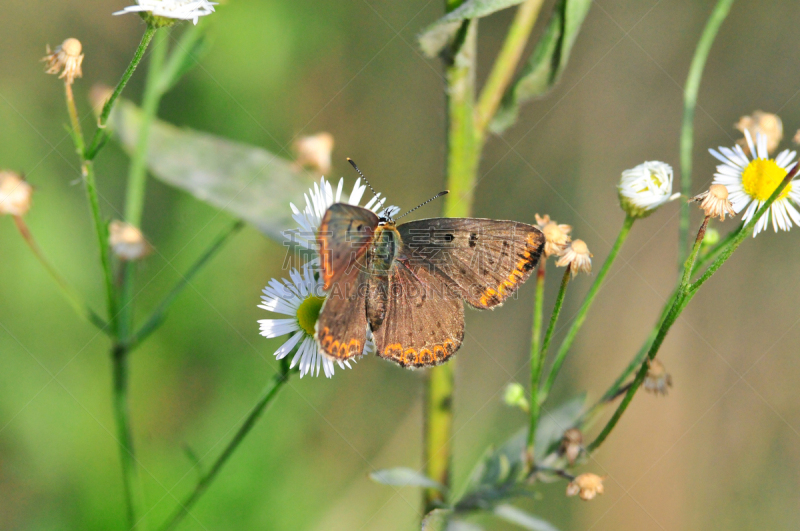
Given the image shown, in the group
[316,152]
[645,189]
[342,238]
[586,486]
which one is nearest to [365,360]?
[316,152]

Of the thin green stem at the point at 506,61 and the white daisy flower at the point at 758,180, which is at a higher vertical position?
the white daisy flower at the point at 758,180

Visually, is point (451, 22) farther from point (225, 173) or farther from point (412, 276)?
point (225, 173)

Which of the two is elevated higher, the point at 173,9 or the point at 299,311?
the point at 173,9

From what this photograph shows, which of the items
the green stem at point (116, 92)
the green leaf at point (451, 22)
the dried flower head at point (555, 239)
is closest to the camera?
the green leaf at point (451, 22)

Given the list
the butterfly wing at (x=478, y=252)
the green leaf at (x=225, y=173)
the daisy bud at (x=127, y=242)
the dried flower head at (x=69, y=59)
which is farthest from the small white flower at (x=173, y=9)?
the butterfly wing at (x=478, y=252)

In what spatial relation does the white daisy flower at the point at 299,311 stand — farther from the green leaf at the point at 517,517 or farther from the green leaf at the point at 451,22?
the green leaf at the point at 451,22

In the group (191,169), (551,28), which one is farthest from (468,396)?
(551,28)

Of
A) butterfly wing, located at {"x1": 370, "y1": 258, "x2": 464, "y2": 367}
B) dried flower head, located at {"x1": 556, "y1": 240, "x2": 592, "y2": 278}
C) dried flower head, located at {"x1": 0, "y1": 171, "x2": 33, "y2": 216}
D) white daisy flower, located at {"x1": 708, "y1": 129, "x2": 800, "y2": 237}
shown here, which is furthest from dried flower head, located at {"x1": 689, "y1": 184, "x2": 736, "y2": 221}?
dried flower head, located at {"x1": 0, "y1": 171, "x2": 33, "y2": 216}

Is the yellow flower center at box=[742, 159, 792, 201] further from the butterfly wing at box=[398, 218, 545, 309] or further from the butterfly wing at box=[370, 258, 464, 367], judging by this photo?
the butterfly wing at box=[370, 258, 464, 367]
